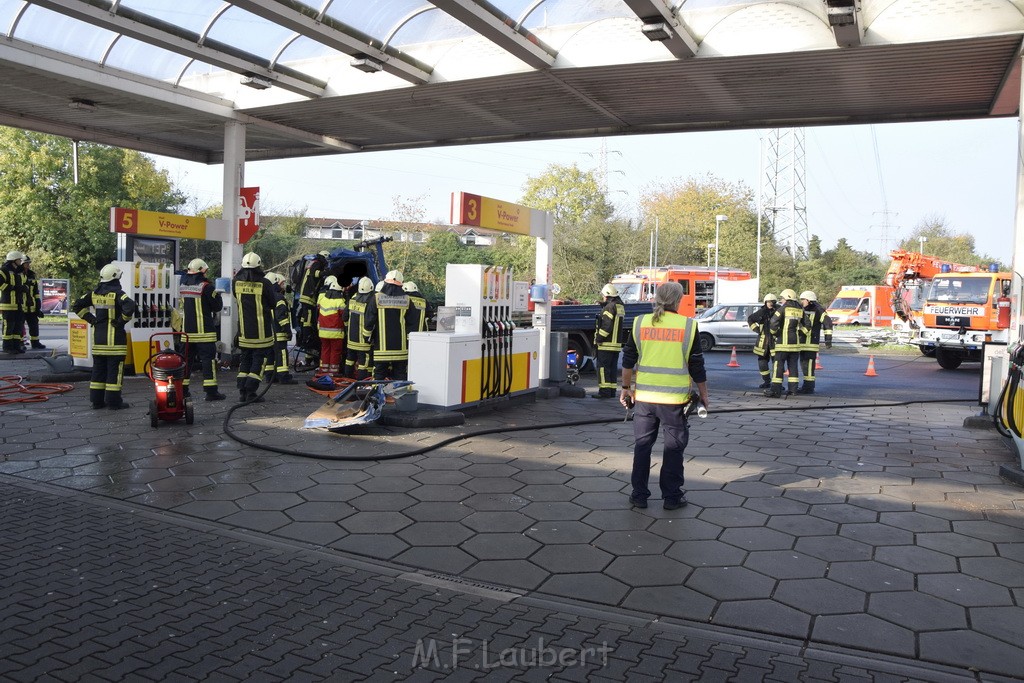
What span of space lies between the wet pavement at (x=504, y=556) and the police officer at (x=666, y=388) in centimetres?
25

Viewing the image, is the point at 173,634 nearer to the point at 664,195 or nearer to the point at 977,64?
the point at 977,64

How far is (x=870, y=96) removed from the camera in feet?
41.1

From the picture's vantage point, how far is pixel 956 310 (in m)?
19.9

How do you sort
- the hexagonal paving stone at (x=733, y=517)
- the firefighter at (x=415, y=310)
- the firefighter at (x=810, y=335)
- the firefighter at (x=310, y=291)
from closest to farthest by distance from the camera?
1. the hexagonal paving stone at (x=733, y=517)
2. the firefighter at (x=415, y=310)
3. the firefighter at (x=810, y=335)
4. the firefighter at (x=310, y=291)

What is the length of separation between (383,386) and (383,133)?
9.04 meters

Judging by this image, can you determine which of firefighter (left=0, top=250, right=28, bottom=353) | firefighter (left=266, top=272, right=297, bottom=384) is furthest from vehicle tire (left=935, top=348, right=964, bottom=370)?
firefighter (left=0, top=250, right=28, bottom=353)

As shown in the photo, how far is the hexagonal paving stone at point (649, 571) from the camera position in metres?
4.69

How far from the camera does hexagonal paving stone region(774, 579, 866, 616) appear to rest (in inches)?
170

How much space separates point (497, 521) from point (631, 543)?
1.00 meters

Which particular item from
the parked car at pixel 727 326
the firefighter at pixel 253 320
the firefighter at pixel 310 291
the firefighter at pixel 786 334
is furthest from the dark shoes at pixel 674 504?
the parked car at pixel 727 326

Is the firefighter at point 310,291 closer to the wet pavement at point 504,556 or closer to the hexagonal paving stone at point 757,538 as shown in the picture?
the wet pavement at point 504,556

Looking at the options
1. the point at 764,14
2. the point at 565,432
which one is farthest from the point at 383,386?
the point at 764,14

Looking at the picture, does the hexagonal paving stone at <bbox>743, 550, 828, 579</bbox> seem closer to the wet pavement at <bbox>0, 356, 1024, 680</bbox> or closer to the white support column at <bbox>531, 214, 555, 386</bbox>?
the wet pavement at <bbox>0, 356, 1024, 680</bbox>

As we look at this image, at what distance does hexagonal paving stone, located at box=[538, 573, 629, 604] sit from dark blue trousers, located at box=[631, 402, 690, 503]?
145cm
